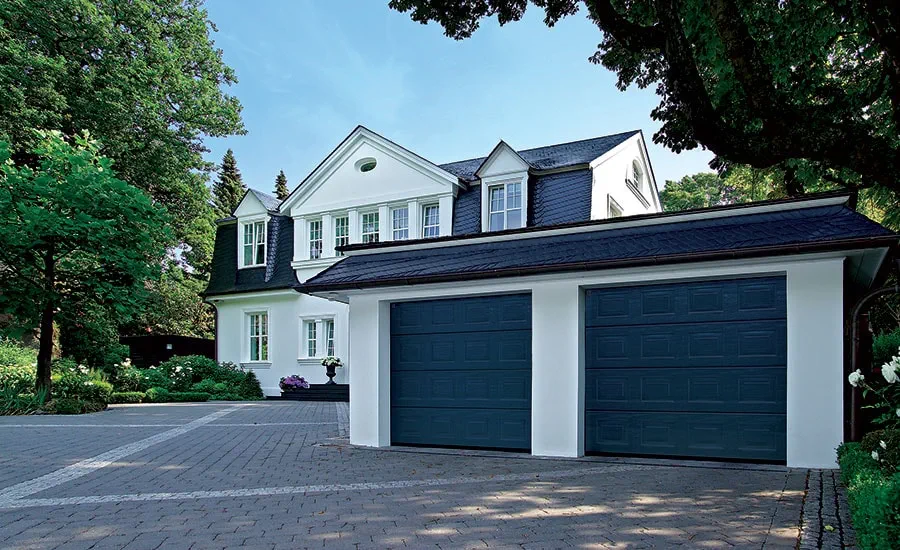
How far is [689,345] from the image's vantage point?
9.00 metres

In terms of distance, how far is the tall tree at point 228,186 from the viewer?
161 ft

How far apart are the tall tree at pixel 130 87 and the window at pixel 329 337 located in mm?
9558

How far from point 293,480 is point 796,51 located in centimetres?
1059

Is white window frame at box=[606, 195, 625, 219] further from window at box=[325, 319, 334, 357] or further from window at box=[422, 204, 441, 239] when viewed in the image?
window at box=[325, 319, 334, 357]

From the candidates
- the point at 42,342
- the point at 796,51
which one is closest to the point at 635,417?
the point at 796,51

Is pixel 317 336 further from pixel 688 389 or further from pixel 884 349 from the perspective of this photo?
pixel 884 349

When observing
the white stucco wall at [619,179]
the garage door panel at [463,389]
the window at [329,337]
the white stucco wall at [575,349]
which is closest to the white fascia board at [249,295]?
the window at [329,337]

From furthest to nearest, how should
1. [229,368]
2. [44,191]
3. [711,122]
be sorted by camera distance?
[229,368] → [44,191] → [711,122]

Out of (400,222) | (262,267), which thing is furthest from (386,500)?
(262,267)

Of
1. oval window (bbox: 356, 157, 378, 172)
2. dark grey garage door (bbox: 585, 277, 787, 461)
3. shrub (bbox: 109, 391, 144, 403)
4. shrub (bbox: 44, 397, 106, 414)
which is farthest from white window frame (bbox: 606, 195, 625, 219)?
shrub (bbox: 109, 391, 144, 403)

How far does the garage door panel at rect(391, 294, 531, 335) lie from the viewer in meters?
10.1

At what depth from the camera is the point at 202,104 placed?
27.5 meters

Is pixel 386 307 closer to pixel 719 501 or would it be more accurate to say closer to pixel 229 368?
pixel 719 501

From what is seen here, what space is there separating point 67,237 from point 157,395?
7.63 m
